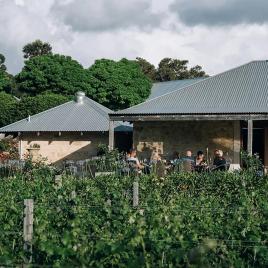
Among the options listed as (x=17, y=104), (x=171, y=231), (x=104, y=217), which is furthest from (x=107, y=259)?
(x=17, y=104)

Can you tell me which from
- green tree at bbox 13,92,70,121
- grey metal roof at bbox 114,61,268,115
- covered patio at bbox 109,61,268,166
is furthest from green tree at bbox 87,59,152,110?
covered patio at bbox 109,61,268,166

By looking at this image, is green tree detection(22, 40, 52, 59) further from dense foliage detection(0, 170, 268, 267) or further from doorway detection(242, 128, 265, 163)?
dense foliage detection(0, 170, 268, 267)

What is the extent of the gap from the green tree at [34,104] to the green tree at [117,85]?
2.93 meters

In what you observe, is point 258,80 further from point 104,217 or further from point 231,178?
point 104,217

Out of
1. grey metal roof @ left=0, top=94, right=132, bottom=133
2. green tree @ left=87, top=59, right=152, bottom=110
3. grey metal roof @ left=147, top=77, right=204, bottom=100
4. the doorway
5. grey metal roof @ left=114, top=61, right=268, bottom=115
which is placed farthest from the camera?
green tree @ left=87, top=59, right=152, bottom=110

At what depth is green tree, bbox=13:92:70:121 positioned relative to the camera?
33000 millimetres

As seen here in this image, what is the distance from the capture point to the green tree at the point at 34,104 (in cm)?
3300

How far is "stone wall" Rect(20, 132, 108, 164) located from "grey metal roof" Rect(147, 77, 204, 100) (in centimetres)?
755

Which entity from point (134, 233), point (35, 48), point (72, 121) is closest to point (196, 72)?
point (35, 48)

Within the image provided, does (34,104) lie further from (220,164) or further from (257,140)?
(220,164)

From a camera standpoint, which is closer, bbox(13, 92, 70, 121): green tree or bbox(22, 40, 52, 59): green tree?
bbox(13, 92, 70, 121): green tree

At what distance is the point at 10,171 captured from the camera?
16.6 m

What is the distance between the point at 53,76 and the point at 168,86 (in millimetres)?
7563

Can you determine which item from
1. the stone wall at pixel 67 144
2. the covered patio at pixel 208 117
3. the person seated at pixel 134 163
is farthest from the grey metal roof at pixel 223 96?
the stone wall at pixel 67 144
